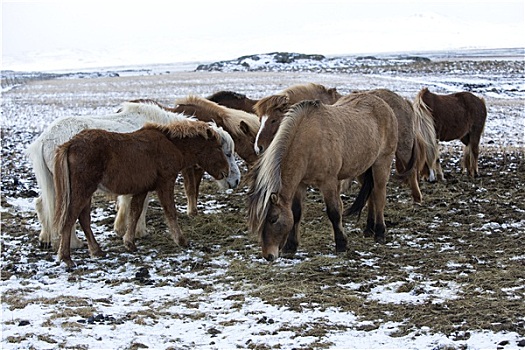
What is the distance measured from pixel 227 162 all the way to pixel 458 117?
548 cm

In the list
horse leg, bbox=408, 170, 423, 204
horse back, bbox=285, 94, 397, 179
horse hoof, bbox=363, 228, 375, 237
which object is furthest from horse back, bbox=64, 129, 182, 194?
horse leg, bbox=408, 170, 423, 204

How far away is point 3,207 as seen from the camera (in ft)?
29.6

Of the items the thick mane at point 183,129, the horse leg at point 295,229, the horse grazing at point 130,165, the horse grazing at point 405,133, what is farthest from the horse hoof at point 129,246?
the horse grazing at point 405,133

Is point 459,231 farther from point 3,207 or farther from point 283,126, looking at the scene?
point 3,207

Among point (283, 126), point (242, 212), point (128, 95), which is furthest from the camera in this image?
point (128, 95)

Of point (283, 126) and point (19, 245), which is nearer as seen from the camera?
point (283, 126)

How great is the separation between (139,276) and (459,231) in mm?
3817

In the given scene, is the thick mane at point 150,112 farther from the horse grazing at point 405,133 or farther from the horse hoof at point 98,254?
the horse grazing at point 405,133

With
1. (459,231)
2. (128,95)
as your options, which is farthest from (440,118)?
(128,95)

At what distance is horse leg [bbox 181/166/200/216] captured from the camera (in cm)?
876

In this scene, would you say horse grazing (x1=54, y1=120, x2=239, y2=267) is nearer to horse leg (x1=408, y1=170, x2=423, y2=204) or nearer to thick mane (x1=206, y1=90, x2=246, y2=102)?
horse leg (x1=408, y1=170, x2=423, y2=204)

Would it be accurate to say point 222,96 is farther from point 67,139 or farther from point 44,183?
point 44,183

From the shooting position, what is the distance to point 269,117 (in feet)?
28.6

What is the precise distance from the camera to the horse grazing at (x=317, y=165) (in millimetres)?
6297
